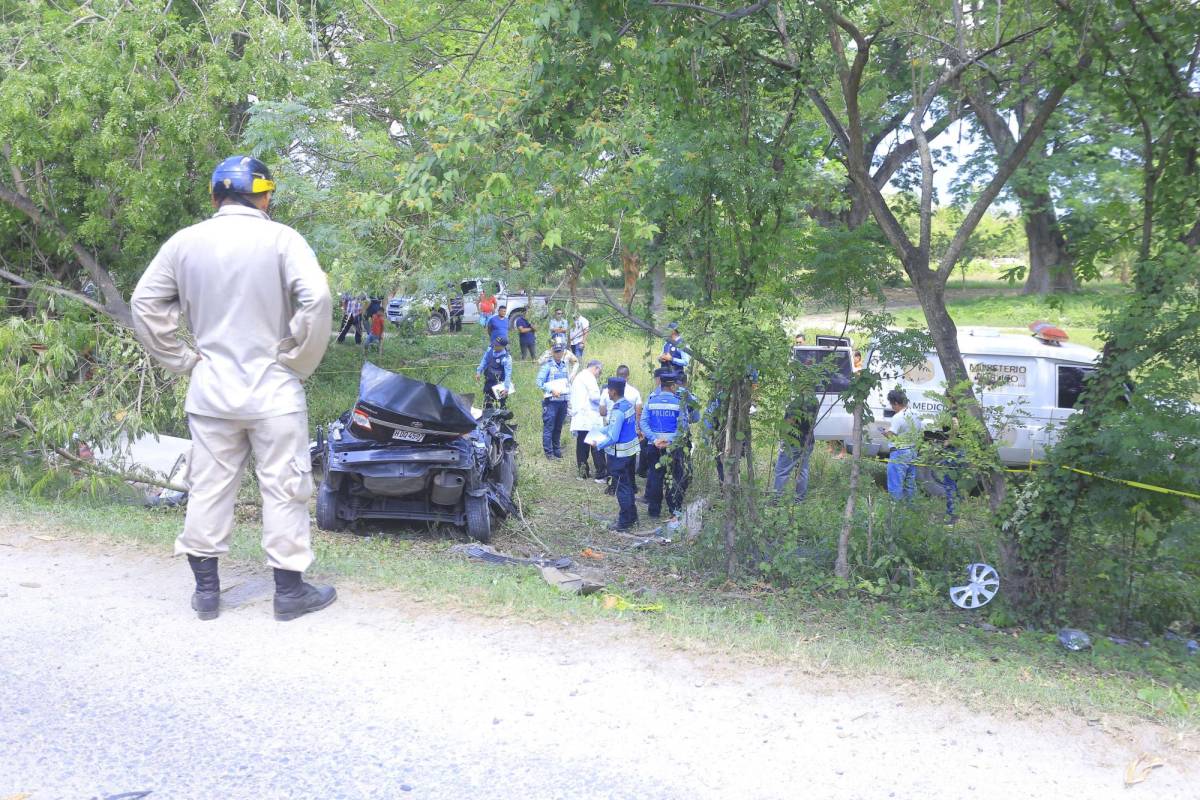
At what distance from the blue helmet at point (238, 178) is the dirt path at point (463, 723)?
2053 mm

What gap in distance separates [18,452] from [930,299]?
774 centimetres

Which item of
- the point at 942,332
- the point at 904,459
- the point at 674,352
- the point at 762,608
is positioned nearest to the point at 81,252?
the point at 674,352

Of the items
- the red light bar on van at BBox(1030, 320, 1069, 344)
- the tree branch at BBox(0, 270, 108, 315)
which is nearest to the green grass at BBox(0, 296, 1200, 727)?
the tree branch at BBox(0, 270, 108, 315)

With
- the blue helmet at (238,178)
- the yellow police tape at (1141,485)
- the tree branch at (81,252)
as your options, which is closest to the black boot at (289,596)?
the blue helmet at (238,178)

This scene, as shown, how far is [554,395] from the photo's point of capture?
15.2 meters

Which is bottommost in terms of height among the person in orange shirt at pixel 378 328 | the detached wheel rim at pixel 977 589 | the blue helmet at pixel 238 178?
the detached wheel rim at pixel 977 589

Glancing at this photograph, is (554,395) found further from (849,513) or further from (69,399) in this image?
(849,513)

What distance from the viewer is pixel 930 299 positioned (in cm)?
812

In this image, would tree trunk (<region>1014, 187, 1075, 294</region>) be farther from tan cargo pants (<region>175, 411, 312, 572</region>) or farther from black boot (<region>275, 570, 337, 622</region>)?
black boot (<region>275, 570, 337, 622</region>)

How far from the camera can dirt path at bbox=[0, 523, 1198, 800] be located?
11.9ft

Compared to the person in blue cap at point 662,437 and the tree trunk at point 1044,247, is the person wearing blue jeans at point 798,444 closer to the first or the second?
the person in blue cap at point 662,437

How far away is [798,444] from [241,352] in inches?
199

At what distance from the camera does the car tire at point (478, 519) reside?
9.91 m

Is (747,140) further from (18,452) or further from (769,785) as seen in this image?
(18,452)
